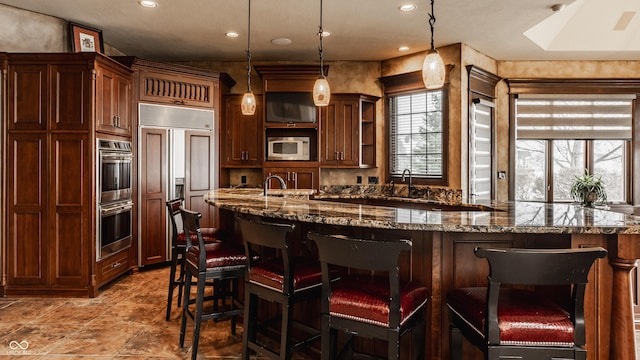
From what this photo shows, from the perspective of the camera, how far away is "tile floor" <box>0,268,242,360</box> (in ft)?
9.21

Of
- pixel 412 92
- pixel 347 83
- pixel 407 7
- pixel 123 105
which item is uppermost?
pixel 407 7

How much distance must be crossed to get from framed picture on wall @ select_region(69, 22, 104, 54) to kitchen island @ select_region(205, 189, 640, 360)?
3.70 meters

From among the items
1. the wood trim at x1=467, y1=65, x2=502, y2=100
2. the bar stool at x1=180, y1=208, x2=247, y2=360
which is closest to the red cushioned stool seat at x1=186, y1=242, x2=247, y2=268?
the bar stool at x1=180, y1=208, x2=247, y2=360

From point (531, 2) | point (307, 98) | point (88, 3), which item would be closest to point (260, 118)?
point (307, 98)

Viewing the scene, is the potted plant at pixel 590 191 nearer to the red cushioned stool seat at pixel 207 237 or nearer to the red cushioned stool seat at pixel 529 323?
the red cushioned stool seat at pixel 529 323

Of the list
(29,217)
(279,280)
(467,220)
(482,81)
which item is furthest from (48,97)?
(482,81)

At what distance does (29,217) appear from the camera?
4031 mm

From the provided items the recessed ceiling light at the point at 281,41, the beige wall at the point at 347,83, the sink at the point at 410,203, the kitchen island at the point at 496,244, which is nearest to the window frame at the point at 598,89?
the beige wall at the point at 347,83

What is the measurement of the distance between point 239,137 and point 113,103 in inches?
76.4

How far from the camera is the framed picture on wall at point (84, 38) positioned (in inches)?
181

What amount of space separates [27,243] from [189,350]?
237cm

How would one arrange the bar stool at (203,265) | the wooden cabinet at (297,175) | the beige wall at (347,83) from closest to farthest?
the bar stool at (203,265) < the wooden cabinet at (297,175) < the beige wall at (347,83)

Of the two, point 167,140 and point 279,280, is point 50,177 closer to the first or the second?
point 167,140

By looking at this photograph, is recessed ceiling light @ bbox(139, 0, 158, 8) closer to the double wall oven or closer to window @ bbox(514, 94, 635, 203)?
the double wall oven
